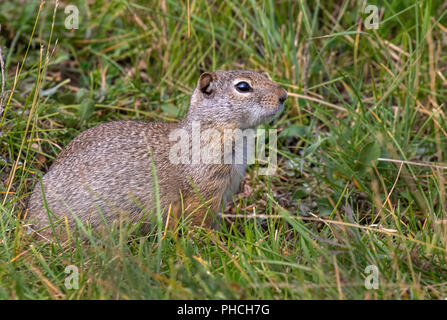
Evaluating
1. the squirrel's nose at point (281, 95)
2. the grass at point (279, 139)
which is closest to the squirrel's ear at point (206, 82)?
the squirrel's nose at point (281, 95)

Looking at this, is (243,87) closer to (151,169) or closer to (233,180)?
(233,180)

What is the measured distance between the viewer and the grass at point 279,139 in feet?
9.34

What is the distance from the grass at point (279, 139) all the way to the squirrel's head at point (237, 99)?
1.71 feet

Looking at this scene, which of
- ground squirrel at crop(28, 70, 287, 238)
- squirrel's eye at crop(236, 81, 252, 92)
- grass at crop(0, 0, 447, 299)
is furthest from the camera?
squirrel's eye at crop(236, 81, 252, 92)

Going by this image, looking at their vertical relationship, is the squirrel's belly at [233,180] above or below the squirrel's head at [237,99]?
below

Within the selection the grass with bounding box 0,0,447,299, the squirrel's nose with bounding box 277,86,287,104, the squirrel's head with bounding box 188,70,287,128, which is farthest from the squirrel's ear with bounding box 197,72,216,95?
the grass with bounding box 0,0,447,299

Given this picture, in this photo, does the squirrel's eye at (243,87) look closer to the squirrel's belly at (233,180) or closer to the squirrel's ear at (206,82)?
the squirrel's ear at (206,82)

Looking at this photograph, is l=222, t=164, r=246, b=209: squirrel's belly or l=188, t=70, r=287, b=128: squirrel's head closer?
l=188, t=70, r=287, b=128: squirrel's head

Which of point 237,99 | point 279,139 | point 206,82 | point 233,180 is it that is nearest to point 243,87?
point 237,99

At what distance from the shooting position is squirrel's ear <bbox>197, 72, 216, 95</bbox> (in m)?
4.08

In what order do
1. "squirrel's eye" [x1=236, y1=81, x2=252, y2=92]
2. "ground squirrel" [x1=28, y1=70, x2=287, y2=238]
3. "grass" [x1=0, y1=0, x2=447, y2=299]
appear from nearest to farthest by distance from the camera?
"grass" [x1=0, y1=0, x2=447, y2=299] < "ground squirrel" [x1=28, y1=70, x2=287, y2=238] < "squirrel's eye" [x1=236, y1=81, x2=252, y2=92]

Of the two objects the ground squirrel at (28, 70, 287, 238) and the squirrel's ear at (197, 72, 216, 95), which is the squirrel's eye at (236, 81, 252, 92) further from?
the squirrel's ear at (197, 72, 216, 95)

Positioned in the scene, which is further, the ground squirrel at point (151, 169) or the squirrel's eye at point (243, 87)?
the squirrel's eye at point (243, 87)
